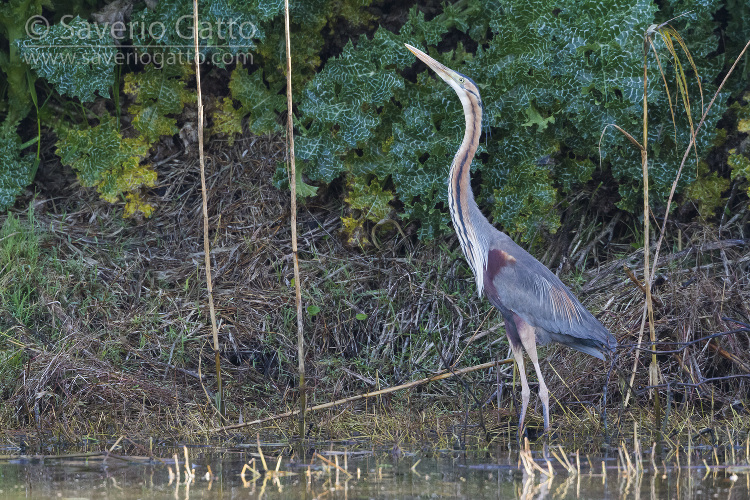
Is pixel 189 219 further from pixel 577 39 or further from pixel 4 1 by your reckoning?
pixel 577 39

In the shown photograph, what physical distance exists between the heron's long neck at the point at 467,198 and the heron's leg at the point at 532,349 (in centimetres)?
37

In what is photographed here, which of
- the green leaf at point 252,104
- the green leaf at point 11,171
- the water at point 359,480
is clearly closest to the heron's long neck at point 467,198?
the water at point 359,480

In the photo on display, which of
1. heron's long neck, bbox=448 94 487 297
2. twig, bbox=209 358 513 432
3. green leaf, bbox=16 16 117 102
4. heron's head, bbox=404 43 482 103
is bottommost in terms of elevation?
twig, bbox=209 358 513 432

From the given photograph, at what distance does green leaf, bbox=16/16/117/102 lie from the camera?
6.38 m

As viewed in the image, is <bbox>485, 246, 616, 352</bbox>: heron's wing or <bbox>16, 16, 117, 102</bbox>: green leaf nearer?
<bbox>485, 246, 616, 352</bbox>: heron's wing

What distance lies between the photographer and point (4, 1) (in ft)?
21.1

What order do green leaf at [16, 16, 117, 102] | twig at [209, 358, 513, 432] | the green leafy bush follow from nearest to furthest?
twig at [209, 358, 513, 432] → the green leafy bush → green leaf at [16, 16, 117, 102]

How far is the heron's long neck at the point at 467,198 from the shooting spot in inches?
209

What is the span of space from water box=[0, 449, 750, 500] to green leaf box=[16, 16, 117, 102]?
3.17 metres

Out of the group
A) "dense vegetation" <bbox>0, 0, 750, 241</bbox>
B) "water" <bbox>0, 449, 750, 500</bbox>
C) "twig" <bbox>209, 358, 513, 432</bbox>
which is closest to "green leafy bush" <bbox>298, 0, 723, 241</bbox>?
"dense vegetation" <bbox>0, 0, 750, 241</bbox>

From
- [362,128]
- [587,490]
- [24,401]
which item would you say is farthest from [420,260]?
[587,490]

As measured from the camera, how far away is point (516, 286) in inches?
203

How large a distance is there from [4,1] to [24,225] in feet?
5.44

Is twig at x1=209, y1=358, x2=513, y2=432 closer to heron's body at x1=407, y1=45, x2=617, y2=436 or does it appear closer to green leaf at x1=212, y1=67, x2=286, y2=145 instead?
heron's body at x1=407, y1=45, x2=617, y2=436
